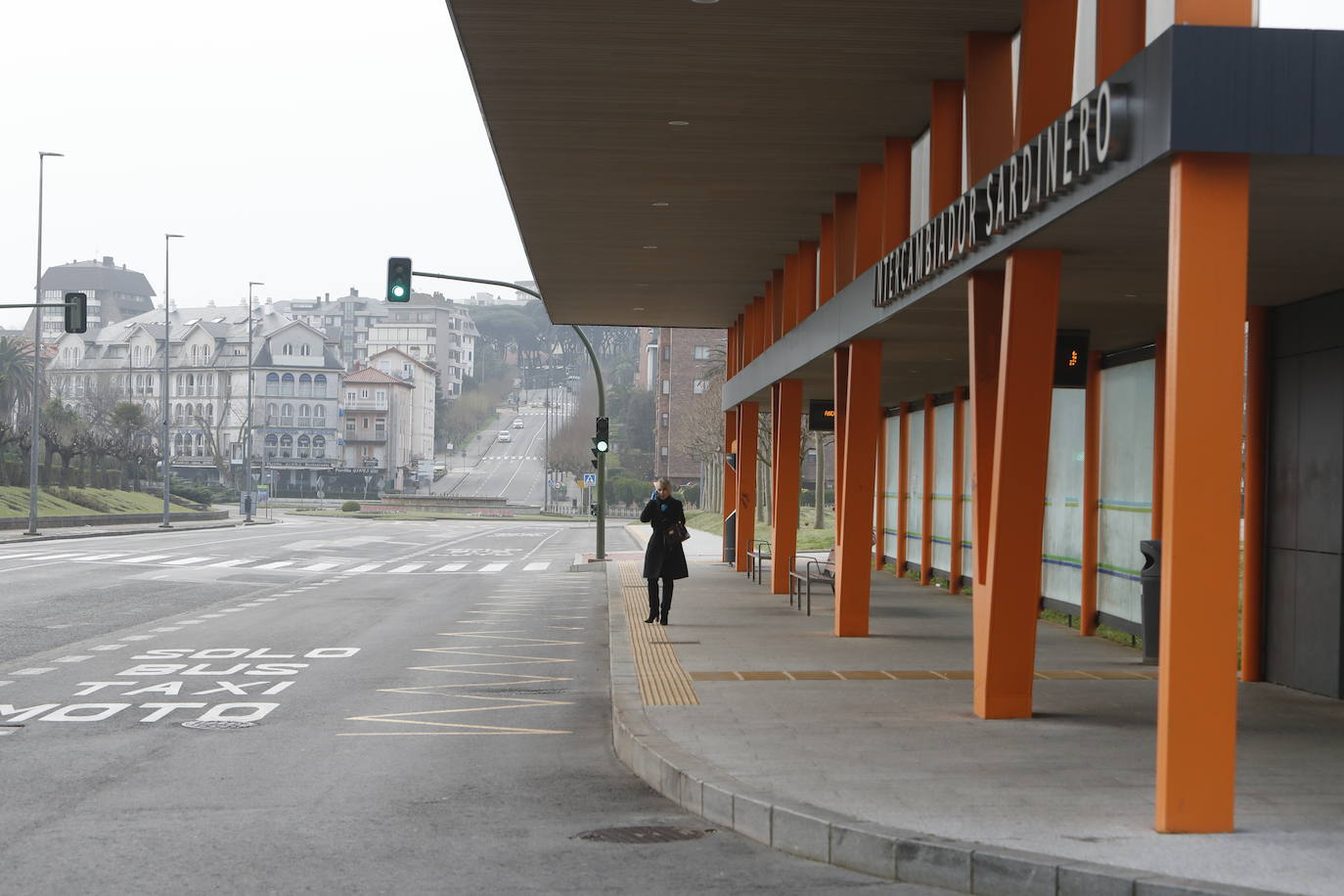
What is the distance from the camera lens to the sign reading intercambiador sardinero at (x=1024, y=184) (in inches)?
279

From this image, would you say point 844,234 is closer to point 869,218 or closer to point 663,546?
point 869,218

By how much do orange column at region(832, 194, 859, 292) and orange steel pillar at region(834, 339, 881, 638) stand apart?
105 inches

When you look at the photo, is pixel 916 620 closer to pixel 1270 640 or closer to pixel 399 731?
pixel 1270 640

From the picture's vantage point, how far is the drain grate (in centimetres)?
687

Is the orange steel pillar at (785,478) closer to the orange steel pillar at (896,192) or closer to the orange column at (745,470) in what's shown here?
the orange column at (745,470)

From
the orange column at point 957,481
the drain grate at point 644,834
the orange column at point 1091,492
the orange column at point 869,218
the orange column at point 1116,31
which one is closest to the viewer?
the drain grate at point 644,834

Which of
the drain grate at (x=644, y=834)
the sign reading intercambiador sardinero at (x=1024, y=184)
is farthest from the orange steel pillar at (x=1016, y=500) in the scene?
the drain grate at (x=644, y=834)

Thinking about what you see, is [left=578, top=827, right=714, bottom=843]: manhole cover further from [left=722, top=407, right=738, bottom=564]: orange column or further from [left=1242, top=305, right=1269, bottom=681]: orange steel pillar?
[left=722, top=407, right=738, bottom=564]: orange column

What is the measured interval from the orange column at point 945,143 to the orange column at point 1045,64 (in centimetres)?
256

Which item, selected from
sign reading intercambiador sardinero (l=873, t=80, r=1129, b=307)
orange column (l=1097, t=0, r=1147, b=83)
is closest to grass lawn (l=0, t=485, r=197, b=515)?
sign reading intercambiador sardinero (l=873, t=80, r=1129, b=307)

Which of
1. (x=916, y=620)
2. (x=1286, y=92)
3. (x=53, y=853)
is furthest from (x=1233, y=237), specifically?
(x=916, y=620)

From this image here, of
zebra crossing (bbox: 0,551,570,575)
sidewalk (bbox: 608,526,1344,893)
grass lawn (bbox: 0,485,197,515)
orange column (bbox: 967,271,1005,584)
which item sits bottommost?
zebra crossing (bbox: 0,551,570,575)

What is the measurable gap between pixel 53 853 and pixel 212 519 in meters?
67.3

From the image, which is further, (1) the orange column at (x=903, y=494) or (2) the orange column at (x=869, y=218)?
(1) the orange column at (x=903, y=494)
